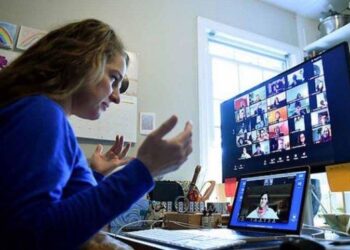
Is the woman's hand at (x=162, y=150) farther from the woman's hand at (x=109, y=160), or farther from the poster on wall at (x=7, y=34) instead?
the poster on wall at (x=7, y=34)

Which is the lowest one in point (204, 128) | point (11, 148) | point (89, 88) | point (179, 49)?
point (11, 148)

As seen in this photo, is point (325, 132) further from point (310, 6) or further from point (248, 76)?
point (310, 6)

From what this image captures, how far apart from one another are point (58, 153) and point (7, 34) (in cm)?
131

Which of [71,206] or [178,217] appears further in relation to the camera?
[178,217]

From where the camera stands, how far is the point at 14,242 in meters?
0.45

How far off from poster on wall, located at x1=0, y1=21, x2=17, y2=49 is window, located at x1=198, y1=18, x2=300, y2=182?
1.08 metres

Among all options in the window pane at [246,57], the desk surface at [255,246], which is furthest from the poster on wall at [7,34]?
the window pane at [246,57]

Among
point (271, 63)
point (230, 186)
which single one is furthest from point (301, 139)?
point (271, 63)

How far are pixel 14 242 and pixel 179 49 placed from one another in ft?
5.81

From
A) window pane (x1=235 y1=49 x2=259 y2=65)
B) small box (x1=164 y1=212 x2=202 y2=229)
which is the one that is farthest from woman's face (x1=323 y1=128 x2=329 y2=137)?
window pane (x1=235 y1=49 x2=259 y2=65)

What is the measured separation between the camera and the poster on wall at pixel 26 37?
5.24 ft

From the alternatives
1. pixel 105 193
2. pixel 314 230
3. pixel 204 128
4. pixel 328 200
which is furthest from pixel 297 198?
pixel 328 200

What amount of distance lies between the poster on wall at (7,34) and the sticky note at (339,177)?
148 cm

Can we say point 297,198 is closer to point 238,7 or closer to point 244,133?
point 244,133
